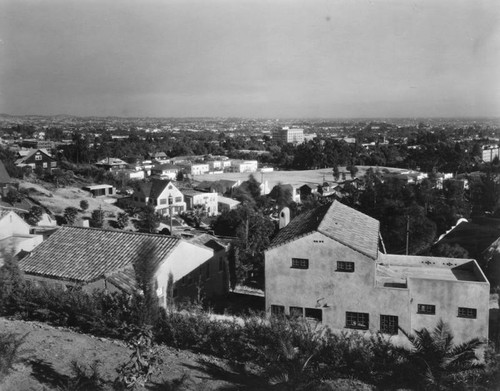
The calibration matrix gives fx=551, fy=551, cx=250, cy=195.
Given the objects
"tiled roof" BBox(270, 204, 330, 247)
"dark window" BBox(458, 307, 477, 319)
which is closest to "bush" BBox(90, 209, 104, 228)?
"tiled roof" BBox(270, 204, 330, 247)

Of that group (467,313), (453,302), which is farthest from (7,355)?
(467,313)

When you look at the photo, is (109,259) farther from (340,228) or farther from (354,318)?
(354,318)

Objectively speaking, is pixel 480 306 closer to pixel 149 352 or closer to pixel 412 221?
pixel 149 352

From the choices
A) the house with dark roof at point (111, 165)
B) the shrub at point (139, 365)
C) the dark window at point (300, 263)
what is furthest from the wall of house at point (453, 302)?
the house with dark roof at point (111, 165)

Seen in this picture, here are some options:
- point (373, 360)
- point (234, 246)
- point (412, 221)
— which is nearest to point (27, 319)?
point (373, 360)

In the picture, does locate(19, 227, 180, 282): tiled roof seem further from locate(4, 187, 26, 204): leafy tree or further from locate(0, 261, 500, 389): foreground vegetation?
locate(4, 187, 26, 204): leafy tree

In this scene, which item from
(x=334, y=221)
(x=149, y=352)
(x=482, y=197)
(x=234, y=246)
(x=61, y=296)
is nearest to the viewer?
(x=149, y=352)
